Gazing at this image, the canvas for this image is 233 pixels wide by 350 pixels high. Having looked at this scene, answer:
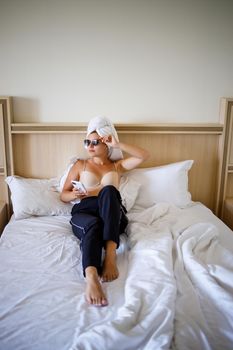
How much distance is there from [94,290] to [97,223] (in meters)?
0.44

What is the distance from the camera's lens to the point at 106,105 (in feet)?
7.46

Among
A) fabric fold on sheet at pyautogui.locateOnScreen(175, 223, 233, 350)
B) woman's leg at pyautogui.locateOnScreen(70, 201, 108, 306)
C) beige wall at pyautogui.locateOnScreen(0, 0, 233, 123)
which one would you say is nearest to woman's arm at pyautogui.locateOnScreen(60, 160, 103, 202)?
woman's leg at pyautogui.locateOnScreen(70, 201, 108, 306)

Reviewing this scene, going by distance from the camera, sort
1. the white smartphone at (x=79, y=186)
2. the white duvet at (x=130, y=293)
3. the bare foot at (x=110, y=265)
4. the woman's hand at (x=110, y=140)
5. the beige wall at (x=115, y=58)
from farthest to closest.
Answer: the beige wall at (x=115, y=58), the woman's hand at (x=110, y=140), the white smartphone at (x=79, y=186), the bare foot at (x=110, y=265), the white duvet at (x=130, y=293)

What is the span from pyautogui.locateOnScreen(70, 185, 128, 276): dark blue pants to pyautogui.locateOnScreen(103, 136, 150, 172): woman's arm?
391mm

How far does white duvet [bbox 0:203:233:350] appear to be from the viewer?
961mm

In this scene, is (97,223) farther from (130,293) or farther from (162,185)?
(162,185)

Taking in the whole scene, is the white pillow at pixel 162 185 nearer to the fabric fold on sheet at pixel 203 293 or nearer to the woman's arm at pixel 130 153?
the woman's arm at pixel 130 153

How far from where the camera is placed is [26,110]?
222cm

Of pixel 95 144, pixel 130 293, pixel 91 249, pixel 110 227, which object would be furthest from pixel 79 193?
pixel 130 293

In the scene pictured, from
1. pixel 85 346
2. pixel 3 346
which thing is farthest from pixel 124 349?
pixel 3 346

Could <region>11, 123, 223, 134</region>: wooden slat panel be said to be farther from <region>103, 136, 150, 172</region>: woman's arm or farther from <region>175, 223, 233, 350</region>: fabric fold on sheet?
<region>175, 223, 233, 350</region>: fabric fold on sheet

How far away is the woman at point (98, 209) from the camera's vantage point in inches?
52.6

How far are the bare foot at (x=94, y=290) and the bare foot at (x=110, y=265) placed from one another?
6 centimetres

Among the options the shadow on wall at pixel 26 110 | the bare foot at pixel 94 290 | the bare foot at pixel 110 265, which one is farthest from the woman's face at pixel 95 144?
the bare foot at pixel 94 290
